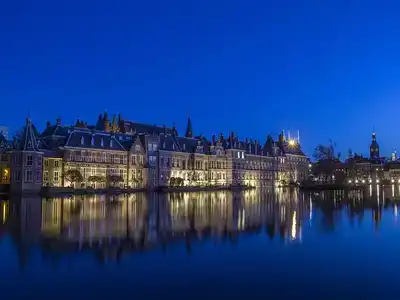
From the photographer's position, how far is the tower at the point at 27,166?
205ft

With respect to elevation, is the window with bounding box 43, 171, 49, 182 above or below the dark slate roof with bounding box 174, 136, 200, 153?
below

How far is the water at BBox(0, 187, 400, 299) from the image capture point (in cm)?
1159

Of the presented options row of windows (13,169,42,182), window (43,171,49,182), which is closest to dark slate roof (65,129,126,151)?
window (43,171,49,182)

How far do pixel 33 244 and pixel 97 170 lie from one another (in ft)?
200

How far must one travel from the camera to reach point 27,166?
207ft

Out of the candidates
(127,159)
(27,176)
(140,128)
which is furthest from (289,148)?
(27,176)

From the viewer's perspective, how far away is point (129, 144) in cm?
8350

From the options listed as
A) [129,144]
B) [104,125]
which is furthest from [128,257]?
[104,125]

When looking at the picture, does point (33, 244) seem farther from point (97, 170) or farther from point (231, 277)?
point (97, 170)

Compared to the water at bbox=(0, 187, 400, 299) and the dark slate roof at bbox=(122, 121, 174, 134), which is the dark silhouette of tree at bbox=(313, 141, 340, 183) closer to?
the dark slate roof at bbox=(122, 121, 174, 134)

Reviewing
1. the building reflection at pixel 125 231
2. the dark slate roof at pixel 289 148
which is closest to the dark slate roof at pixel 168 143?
the dark slate roof at pixel 289 148

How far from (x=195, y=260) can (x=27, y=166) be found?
5404cm

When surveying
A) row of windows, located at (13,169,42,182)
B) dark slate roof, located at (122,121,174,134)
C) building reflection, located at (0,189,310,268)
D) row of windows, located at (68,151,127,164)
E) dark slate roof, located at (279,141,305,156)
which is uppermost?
dark slate roof, located at (122,121,174,134)

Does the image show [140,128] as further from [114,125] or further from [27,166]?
[27,166]
